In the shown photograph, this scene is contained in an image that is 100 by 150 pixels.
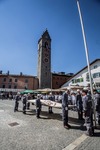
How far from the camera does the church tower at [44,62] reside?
53412mm

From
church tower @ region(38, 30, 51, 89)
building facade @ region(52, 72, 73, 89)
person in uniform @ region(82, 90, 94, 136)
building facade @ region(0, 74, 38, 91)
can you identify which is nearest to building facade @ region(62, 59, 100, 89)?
church tower @ region(38, 30, 51, 89)

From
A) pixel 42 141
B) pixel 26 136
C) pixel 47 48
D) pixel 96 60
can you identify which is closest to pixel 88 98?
pixel 42 141

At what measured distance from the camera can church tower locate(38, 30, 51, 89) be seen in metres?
53.4

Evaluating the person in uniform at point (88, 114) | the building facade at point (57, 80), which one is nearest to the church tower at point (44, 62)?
the building facade at point (57, 80)

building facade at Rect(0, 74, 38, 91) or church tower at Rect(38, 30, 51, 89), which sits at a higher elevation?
church tower at Rect(38, 30, 51, 89)

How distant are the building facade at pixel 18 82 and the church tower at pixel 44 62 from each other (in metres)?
3.66

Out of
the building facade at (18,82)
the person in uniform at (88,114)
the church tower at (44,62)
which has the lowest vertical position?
the person in uniform at (88,114)

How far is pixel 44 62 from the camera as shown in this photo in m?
55.8

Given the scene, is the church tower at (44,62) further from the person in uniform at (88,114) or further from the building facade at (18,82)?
the person in uniform at (88,114)

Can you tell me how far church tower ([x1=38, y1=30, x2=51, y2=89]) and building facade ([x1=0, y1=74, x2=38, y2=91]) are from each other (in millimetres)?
3656

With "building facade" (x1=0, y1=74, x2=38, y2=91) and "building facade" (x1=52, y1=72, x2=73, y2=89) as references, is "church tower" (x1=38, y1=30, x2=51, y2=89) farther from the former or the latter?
"building facade" (x1=52, y1=72, x2=73, y2=89)

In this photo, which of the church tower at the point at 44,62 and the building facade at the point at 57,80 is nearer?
the church tower at the point at 44,62

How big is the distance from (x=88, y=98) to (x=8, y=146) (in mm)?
3959

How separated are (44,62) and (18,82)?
1457cm
